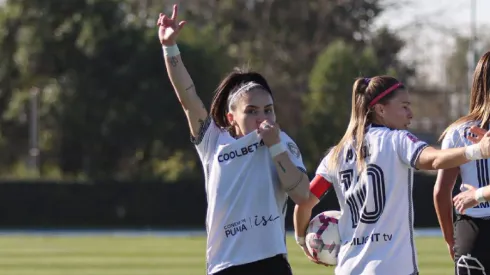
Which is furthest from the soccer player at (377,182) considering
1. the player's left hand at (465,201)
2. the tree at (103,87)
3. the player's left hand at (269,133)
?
the tree at (103,87)

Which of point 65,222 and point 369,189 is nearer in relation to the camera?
point 369,189

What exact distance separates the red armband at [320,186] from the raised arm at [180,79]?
74 centimetres

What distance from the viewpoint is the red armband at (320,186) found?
6539mm

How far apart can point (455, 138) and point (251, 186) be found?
1.26 meters

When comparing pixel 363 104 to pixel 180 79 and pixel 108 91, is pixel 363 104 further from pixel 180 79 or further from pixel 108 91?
pixel 108 91

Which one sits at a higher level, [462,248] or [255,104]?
[255,104]

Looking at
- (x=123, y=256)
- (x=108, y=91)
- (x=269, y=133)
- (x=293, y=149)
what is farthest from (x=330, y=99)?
(x=269, y=133)

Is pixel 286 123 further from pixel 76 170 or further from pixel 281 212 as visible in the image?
pixel 281 212

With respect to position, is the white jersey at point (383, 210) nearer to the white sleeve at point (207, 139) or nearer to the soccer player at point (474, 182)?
the soccer player at point (474, 182)

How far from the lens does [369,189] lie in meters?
6.23

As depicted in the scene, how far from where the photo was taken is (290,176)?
19.5ft

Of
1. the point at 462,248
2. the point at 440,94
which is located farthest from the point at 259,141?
the point at 440,94

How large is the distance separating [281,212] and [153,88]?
37.3 m

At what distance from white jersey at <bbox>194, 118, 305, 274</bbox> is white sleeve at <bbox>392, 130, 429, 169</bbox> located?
20.4 inches
